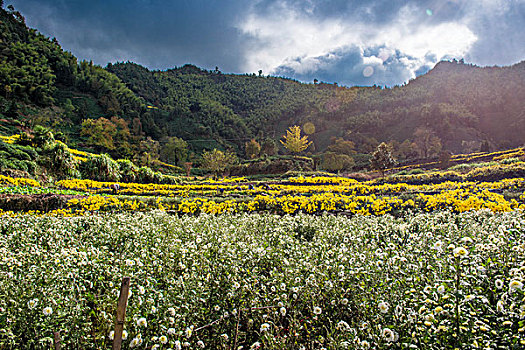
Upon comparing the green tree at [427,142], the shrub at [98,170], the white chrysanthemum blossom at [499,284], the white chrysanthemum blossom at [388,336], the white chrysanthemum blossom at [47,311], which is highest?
the green tree at [427,142]

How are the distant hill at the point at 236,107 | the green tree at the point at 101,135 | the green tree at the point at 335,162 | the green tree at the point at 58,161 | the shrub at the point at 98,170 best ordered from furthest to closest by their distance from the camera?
1. the distant hill at the point at 236,107
2. the green tree at the point at 335,162
3. the green tree at the point at 101,135
4. the shrub at the point at 98,170
5. the green tree at the point at 58,161

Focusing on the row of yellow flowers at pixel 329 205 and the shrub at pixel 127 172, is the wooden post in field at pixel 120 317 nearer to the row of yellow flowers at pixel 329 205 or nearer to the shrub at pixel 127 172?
the row of yellow flowers at pixel 329 205

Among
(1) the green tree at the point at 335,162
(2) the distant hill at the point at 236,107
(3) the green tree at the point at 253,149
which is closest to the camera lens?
(1) the green tree at the point at 335,162

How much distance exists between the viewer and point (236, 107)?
316ft

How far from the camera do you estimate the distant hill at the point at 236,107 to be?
4288cm

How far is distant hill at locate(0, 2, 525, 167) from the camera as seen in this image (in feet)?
Result: 141

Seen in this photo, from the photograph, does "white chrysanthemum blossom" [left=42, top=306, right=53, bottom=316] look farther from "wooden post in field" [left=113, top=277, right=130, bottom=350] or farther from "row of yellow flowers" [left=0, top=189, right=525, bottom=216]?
"row of yellow flowers" [left=0, top=189, right=525, bottom=216]

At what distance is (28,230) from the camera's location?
475 cm

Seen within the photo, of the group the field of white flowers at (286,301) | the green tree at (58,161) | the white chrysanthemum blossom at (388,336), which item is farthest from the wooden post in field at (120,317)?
the green tree at (58,161)

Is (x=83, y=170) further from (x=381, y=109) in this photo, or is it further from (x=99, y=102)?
(x=381, y=109)

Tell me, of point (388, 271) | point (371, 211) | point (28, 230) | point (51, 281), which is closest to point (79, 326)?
point (51, 281)

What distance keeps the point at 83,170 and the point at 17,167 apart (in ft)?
15.4

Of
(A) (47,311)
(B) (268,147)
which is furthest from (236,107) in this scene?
(A) (47,311)

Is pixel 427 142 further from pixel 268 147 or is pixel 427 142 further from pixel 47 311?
pixel 47 311
